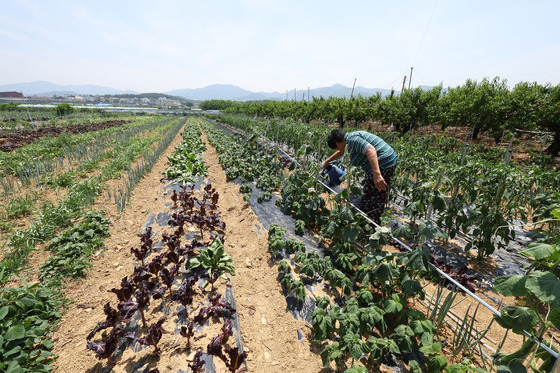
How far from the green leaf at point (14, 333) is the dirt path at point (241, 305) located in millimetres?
449

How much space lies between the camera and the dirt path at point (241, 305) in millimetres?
2391

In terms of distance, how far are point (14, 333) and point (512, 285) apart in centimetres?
403

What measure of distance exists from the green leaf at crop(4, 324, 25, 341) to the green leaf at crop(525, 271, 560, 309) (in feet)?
12.8

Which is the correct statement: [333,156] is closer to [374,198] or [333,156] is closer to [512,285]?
[374,198]

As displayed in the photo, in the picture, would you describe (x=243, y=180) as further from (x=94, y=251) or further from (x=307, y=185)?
(x=94, y=251)

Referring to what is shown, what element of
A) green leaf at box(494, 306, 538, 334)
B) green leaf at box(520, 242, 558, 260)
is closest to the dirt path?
green leaf at box(494, 306, 538, 334)

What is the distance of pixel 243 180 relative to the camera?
7445 millimetres

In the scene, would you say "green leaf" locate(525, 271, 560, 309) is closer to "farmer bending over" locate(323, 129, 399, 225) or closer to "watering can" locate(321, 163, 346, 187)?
"farmer bending over" locate(323, 129, 399, 225)

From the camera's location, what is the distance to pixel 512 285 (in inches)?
58.9

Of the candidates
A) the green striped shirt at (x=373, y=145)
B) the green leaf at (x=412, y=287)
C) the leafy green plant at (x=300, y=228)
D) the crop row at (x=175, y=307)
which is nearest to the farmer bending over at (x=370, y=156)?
the green striped shirt at (x=373, y=145)

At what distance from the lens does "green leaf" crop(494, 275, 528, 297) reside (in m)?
1.44

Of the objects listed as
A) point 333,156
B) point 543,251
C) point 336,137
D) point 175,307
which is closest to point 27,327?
point 175,307

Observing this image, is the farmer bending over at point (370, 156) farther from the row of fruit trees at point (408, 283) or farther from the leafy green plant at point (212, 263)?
the leafy green plant at point (212, 263)

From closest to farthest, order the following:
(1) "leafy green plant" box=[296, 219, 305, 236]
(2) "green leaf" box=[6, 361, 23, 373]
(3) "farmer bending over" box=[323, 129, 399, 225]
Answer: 1. (2) "green leaf" box=[6, 361, 23, 373]
2. (3) "farmer bending over" box=[323, 129, 399, 225]
3. (1) "leafy green plant" box=[296, 219, 305, 236]
